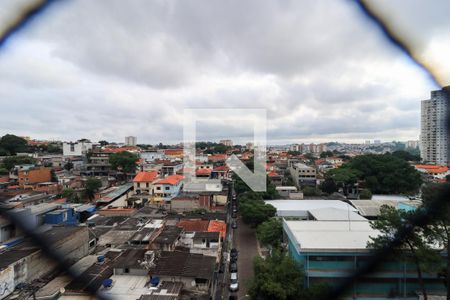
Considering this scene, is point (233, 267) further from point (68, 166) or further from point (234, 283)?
point (68, 166)

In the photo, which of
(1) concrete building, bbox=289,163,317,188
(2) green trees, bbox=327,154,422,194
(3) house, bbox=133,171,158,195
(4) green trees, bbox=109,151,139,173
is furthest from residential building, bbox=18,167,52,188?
(1) concrete building, bbox=289,163,317,188

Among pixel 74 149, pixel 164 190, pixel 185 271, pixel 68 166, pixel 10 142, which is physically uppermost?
pixel 74 149

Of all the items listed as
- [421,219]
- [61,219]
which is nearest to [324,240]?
[421,219]

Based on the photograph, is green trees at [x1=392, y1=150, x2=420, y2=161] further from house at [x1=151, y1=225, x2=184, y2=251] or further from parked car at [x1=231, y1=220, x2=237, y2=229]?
parked car at [x1=231, y1=220, x2=237, y2=229]

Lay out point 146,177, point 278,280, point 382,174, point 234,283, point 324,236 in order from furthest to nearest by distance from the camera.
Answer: point 382,174
point 146,177
point 234,283
point 324,236
point 278,280

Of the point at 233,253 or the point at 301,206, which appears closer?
the point at 233,253

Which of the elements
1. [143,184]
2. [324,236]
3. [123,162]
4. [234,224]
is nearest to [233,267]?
[324,236]
